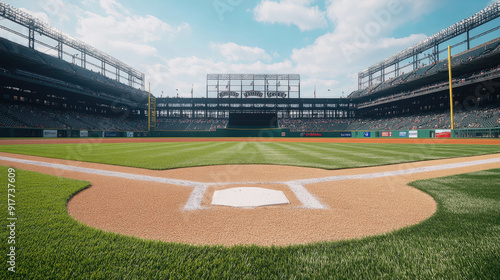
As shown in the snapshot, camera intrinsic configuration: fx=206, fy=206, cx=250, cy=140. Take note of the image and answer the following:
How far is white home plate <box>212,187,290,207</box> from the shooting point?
3.18 metres

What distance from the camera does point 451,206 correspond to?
9.20 ft

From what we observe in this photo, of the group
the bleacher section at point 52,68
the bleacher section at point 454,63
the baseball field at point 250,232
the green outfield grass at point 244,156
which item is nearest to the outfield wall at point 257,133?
the bleacher section at point 52,68

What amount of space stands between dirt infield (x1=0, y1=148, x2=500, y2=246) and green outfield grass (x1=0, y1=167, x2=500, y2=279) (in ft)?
0.83

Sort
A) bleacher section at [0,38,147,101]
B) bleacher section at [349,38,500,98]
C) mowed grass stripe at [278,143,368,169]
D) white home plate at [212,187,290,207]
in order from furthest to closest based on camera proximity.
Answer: bleacher section at [349,38,500,98], bleacher section at [0,38,147,101], mowed grass stripe at [278,143,368,169], white home plate at [212,187,290,207]

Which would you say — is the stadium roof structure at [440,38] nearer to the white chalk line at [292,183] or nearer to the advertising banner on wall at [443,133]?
the advertising banner on wall at [443,133]

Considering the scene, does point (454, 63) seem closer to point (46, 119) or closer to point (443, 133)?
point (443, 133)

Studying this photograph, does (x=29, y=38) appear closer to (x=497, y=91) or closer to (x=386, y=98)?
(x=386, y=98)

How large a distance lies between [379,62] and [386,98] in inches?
404

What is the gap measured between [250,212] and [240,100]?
50.0 metres

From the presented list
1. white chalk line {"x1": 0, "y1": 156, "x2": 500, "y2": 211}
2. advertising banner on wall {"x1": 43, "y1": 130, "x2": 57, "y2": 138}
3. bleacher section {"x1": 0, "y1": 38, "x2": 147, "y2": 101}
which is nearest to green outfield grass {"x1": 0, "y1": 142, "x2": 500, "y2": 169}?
white chalk line {"x1": 0, "y1": 156, "x2": 500, "y2": 211}

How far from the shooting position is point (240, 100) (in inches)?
2032

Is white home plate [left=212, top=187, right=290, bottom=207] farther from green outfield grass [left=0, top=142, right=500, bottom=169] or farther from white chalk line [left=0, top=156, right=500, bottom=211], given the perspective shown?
green outfield grass [left=0, top=142, right=500, bottom=169]

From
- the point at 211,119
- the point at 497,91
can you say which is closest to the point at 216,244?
the point at 497,91

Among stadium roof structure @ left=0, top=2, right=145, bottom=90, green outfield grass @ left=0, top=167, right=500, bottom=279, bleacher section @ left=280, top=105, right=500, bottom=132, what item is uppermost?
stadium roof structure @ left=0, top=2, right=145, bottom=90
